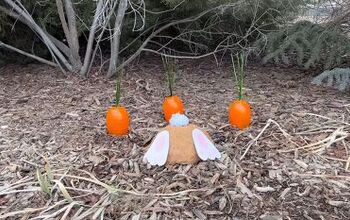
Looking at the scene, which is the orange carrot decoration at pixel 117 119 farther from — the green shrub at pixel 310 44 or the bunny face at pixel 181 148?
the green shrub at pixel 310 44

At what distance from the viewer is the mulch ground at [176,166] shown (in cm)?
222

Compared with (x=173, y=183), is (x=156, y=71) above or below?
above

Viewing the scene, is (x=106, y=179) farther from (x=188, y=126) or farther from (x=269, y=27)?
(x=269, y=27)

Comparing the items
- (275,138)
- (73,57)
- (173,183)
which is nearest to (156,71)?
(73,57)

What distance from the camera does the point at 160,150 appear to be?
2455 millimetres

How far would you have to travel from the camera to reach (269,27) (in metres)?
4.48

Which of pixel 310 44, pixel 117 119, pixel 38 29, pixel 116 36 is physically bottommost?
pixel 117 119

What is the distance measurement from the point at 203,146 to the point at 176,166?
6.8 inches

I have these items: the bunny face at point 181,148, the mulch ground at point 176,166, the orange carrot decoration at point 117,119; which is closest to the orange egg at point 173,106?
the mulch ground at point 176,166

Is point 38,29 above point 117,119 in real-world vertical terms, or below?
above

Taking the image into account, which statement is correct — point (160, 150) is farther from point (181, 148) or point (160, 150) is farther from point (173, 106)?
point (173, 106)

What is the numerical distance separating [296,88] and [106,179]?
1834mm

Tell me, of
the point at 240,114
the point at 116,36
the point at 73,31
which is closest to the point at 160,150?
the point at 240,114

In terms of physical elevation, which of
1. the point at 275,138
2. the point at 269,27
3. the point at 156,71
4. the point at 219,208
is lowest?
the point at 219,208
